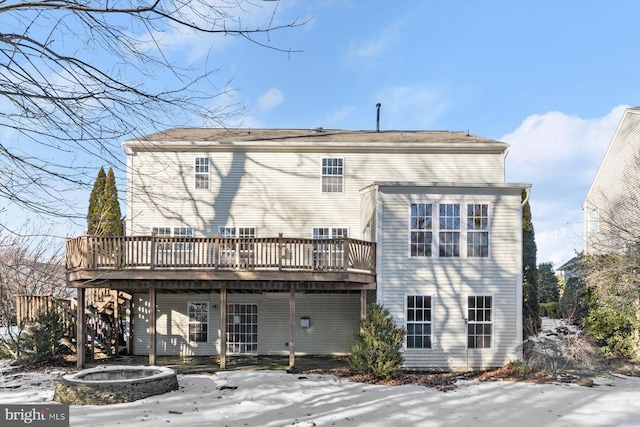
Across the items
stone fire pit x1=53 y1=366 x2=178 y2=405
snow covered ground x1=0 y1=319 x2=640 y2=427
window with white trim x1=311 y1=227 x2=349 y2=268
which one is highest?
window with white trim x1=311 y1=227 x2=349 y2=268

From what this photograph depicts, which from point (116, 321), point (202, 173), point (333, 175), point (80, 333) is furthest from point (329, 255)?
point (116, 321)

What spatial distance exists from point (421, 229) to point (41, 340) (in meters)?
11.6

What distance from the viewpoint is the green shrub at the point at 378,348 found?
12.4 meters

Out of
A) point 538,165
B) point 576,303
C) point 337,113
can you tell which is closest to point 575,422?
point 576,303

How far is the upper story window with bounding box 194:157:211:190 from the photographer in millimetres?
17109

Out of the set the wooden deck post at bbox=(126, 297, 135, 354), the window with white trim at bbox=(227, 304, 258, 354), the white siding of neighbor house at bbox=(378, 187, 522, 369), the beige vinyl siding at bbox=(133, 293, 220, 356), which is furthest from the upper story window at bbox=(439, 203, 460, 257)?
the wooden deck post at bbox=(126, 297, 135, 354)

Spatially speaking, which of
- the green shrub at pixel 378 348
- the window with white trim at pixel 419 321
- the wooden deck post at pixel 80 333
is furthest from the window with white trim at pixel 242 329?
the window with white trim at pixel 419 321

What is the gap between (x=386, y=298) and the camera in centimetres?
1436

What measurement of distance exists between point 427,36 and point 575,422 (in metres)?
8.82

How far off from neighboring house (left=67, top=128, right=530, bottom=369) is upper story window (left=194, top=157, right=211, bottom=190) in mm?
35

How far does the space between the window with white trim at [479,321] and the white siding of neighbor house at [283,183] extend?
446cm

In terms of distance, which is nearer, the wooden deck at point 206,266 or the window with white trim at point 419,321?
the wooden deck at point 206,266

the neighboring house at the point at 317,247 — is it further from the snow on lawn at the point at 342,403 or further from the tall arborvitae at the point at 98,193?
the snow on lawn at the point at 342,403

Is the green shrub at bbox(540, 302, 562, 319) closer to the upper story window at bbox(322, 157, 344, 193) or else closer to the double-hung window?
the upper story window at bbox(322, 157, 344, 193)
